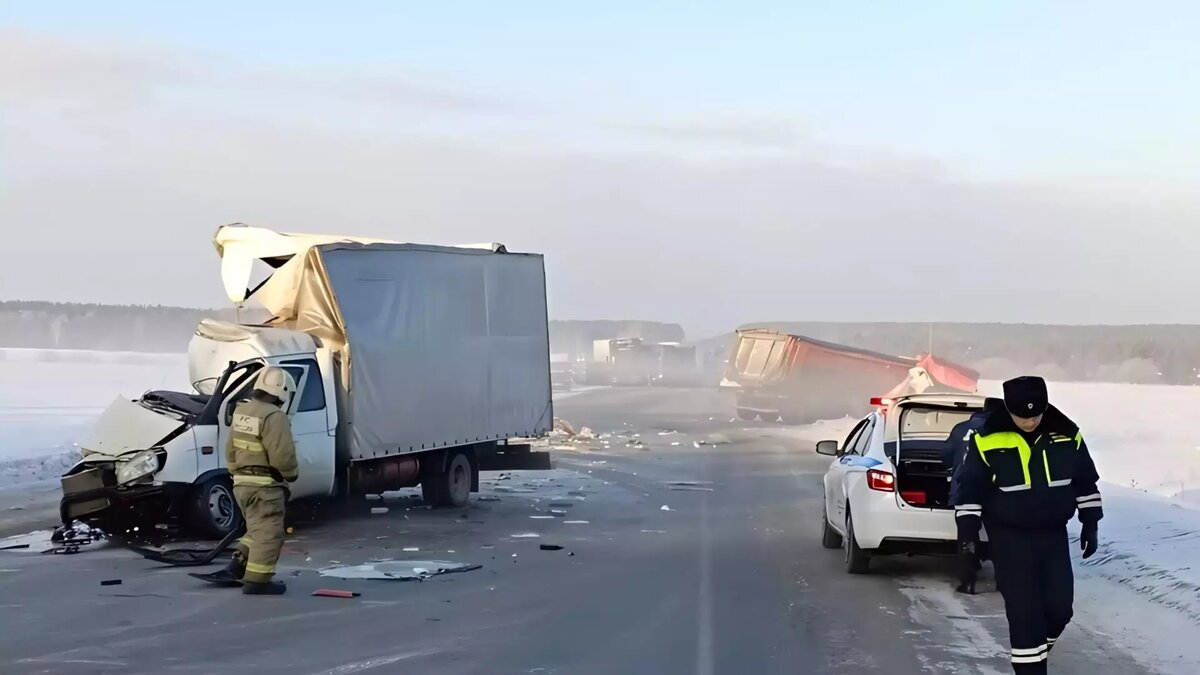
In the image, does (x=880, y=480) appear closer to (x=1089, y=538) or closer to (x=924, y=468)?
(x=924, y=468)

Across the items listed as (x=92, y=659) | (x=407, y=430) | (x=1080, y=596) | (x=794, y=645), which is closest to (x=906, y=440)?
(x=1080, y=596)

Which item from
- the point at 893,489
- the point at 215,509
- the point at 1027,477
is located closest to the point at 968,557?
the point at 1027,477

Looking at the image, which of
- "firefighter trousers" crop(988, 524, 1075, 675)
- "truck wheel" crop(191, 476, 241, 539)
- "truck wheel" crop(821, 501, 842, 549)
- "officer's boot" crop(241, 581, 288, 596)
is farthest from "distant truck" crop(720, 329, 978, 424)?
"firefighter trousers" crop(988, 524, 1075, 675)

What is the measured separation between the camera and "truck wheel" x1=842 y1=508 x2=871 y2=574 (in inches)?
462

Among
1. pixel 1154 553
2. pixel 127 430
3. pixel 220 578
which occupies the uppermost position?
pixel 127 430

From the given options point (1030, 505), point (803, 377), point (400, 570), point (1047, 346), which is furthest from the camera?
point (1047, 346)

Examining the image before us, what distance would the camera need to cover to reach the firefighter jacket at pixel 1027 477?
636 centimetres

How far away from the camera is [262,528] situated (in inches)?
411

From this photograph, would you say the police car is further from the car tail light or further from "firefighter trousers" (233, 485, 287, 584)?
"firefighter trousers" (233, 485, 287, 584)

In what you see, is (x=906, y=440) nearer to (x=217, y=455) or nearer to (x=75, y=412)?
(x=217, y=455)

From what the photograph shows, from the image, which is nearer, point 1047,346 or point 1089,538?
point 1089,538

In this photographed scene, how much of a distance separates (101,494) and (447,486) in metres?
5.35

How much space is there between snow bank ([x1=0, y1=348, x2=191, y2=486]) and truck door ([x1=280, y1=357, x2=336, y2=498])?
7.31 meters

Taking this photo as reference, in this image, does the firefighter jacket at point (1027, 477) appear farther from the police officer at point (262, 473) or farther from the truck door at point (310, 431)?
the truck door at point (310, 431)
